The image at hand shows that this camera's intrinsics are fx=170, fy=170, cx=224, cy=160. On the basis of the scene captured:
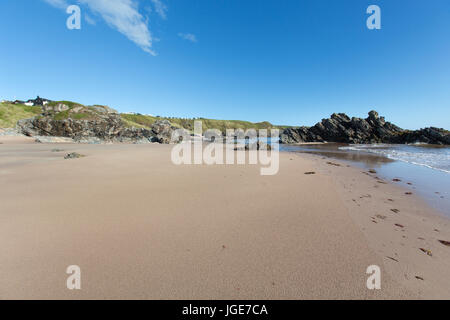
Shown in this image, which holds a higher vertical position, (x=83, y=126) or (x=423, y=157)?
(x=83, y=126)

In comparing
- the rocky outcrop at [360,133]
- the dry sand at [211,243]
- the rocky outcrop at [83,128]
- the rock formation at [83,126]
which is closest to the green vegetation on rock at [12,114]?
the rock formation at [83,126]

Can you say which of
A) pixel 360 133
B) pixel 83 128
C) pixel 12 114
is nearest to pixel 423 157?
pixel 360 133

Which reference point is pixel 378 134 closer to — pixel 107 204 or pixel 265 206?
pixel 265 206

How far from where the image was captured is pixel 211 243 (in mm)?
2820

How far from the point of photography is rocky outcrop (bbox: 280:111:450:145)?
39219 millimetres

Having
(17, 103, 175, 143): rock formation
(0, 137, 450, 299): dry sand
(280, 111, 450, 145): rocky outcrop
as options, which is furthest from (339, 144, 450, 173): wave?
(17, 103, 175, 143): rock formation

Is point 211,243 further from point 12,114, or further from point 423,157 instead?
point 12,114

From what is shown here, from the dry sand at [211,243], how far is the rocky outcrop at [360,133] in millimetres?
46195

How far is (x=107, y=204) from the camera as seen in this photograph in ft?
13.4

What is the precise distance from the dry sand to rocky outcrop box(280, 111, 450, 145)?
4620 cm

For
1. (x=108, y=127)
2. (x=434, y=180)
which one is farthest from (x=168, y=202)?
(x=108, y=127)

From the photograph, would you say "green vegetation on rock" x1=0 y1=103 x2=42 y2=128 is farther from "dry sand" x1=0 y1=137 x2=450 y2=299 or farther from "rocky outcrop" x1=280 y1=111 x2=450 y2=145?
"rocky outcrop" x1=280 y1=111 x2=450 y2=145

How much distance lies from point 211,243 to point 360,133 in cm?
5827

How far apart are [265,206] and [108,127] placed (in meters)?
35.3
